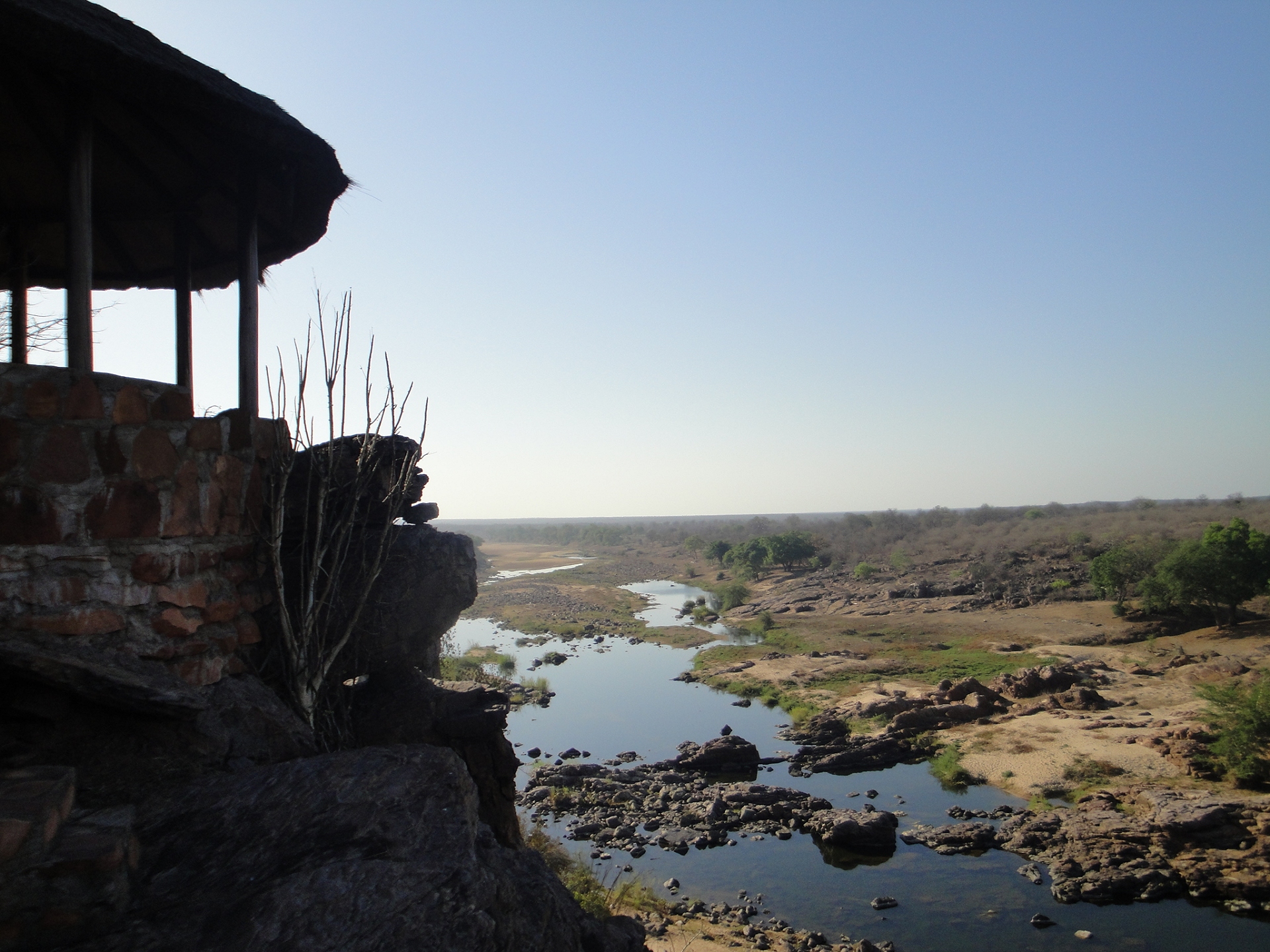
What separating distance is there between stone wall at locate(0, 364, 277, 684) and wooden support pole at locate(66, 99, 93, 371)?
0.40 meters

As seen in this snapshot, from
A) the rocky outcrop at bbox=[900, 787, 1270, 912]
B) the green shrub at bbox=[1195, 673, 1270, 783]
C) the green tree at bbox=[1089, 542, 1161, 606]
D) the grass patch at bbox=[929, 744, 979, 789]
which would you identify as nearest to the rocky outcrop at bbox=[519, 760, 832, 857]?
the rocky outcrop at bbox=[900, 787, 1270, 912]

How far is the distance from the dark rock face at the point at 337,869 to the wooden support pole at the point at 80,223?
2.45 m

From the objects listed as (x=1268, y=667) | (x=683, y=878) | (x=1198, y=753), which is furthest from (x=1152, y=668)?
(x=683, y=878)

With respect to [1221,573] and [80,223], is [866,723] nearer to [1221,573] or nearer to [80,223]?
[1221,573]

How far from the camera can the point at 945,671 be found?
27.9 m

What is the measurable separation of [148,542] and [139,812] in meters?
1.46

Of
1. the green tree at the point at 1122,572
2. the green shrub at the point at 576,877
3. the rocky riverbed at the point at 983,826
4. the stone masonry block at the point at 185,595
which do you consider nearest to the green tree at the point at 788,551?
the green tree at the point at 1122,572

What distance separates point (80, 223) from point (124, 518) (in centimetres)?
165

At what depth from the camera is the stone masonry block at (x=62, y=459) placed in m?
3.80

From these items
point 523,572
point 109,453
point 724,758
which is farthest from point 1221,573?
point 523,572

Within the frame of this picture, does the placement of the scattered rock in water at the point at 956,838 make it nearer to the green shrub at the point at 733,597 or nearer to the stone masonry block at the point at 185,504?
the stone masonry block at the point at 185,504

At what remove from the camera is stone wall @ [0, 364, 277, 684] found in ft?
12.3

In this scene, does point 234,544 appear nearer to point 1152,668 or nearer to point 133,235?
point 133,235

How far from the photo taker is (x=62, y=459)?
12.7 ft
